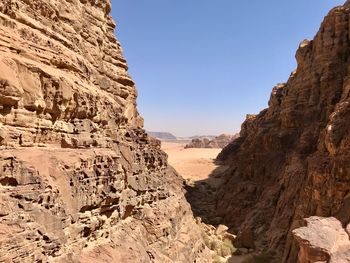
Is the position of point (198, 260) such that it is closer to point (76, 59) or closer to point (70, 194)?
point (70, 194)

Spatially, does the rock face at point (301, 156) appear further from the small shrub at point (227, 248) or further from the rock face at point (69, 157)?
the rock face at point (69, 157)

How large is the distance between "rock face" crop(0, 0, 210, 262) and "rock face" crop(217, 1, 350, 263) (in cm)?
843

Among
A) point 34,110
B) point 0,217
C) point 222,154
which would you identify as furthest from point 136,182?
point 222,154

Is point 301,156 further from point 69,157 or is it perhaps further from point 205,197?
point 69,157

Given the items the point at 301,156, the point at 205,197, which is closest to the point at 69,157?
the point at 301,156

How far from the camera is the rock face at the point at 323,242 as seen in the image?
6.55 m

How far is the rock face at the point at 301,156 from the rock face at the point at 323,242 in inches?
329

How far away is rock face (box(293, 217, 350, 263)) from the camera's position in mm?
6547

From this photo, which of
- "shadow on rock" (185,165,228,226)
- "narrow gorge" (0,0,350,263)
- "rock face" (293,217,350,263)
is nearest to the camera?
"rock face" (293,217,350,263)

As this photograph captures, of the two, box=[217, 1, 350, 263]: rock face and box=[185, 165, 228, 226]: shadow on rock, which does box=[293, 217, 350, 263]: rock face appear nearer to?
box=[217, 1, 350, 263]: rock face

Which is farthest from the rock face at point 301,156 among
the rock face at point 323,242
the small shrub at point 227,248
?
the rock face at point 323,242

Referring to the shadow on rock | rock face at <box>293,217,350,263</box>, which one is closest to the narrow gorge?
rock face at <box>293,217,350,263</box>

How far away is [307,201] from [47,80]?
1720 cm

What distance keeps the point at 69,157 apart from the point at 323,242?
7228 mm
